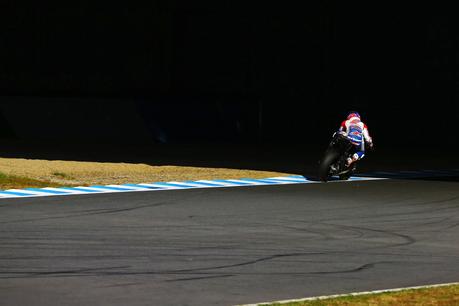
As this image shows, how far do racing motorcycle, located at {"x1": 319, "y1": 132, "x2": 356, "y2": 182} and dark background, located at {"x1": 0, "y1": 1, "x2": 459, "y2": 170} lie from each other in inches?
372

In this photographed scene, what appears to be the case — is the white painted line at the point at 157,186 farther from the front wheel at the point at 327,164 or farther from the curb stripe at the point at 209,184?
the front wheel at the point at 327,164

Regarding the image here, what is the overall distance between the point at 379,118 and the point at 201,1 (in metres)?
7.82

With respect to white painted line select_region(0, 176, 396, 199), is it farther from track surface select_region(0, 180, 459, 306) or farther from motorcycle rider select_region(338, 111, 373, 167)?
track surface select_region(0, 180, 459, 306)

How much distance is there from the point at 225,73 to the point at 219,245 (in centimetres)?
2634

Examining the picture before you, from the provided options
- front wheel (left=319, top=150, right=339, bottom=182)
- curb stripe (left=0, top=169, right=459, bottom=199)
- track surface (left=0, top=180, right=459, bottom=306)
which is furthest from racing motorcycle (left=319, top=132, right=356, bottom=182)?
track surface (left=0, top=180, right=459, bottom=306)

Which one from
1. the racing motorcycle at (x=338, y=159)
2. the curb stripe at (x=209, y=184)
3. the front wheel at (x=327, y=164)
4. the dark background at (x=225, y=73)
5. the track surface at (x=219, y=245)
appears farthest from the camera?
the dark background at (x=225, y=73)

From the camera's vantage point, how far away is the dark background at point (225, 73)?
35375mm

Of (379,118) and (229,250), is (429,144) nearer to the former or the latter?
(379,118)

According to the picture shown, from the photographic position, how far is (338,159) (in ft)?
81.5

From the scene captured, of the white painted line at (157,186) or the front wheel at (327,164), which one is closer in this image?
the white painted line at (157,186)

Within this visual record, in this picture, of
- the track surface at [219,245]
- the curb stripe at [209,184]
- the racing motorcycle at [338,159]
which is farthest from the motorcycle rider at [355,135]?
the track surface at [219,245]

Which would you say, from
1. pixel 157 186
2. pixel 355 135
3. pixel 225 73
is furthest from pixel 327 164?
pixel 225 73

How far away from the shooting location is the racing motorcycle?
2450 cm

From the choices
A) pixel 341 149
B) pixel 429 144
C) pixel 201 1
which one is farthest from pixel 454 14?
pixel 341 149
